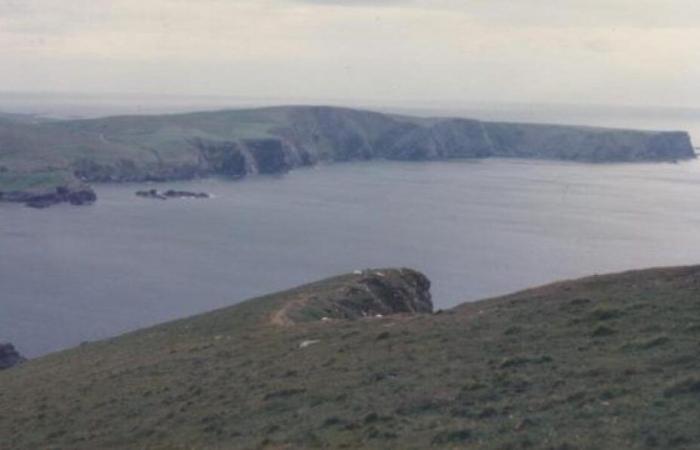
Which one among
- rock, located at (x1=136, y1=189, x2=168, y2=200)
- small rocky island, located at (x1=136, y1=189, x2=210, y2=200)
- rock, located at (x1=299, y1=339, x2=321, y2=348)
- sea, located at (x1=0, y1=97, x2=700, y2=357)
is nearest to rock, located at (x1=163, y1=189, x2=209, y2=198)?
small rocky island, located at (x1=136, y1=189, x2=210, y2=200)

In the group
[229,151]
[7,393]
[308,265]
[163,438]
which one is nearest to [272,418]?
[163,438]

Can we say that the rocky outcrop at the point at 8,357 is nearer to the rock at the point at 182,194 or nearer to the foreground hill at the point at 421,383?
the foreground hill at the point at 421,383

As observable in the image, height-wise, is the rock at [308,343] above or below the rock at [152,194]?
above

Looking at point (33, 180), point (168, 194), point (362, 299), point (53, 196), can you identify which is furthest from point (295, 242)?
point (362, 299)

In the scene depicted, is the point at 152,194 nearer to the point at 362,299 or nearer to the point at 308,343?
the point at 362,299

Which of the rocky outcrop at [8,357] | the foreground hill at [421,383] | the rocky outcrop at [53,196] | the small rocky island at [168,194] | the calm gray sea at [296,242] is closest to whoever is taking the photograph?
the foreground hill at [421,383]

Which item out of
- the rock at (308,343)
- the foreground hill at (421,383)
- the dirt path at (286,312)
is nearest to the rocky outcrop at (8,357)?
the dirt path at (286,312)

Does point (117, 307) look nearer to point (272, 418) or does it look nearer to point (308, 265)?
point (308, 265)
